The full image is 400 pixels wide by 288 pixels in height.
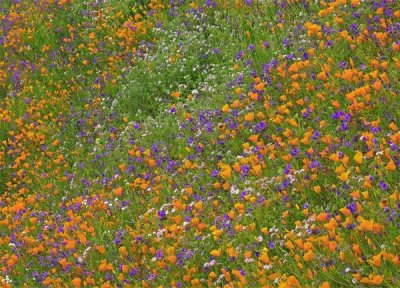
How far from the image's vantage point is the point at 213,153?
20.1 ft

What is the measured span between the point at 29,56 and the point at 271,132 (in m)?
6.96

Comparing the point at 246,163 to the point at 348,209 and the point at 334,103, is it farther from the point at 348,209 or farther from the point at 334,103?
the point at 348,209

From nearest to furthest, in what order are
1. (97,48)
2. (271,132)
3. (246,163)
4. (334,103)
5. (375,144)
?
(375,144) → (334,103) → (246,163) → (271,132) → (97,48)

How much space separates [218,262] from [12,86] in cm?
739

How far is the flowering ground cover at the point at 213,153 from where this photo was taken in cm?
430

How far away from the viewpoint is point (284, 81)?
638cm

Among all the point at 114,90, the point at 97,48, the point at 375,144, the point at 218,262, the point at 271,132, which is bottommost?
the point at 218,262

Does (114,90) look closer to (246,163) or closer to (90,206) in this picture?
(90,206)

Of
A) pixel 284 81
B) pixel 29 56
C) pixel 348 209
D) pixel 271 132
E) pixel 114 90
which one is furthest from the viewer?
pixel 29 56

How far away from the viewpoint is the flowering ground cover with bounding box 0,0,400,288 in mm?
4305

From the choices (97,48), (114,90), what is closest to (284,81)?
(114,90)

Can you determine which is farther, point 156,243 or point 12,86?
point 12,86

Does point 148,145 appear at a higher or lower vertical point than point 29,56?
lower

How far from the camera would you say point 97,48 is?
10.5m
